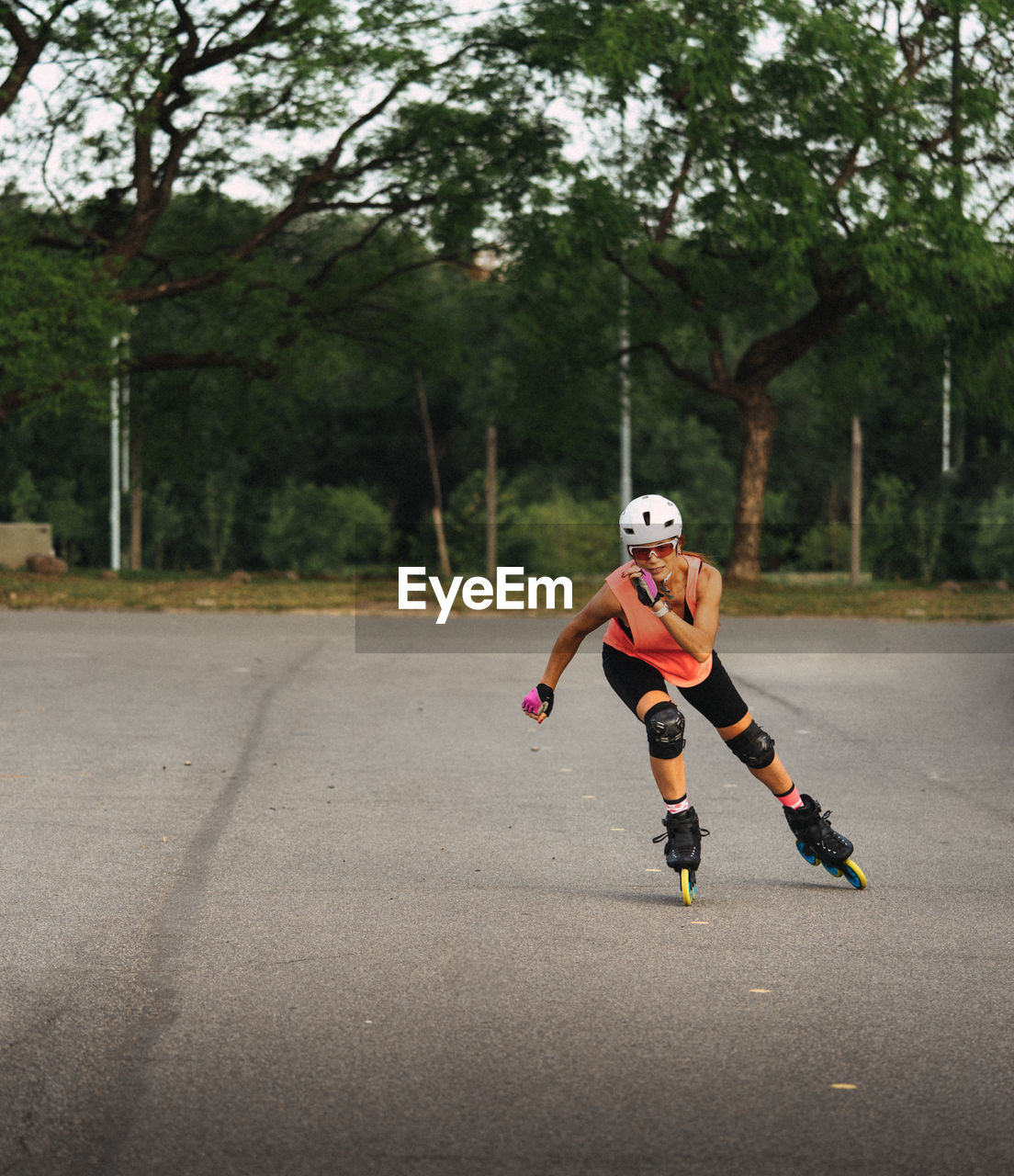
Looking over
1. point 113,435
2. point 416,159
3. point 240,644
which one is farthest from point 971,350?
point 113,435

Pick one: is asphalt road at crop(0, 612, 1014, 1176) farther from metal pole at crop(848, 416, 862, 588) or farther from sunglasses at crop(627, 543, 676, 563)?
metal pole at crop(848, 416, 862, 588)

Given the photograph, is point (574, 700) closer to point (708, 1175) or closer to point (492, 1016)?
point (492, 1016)

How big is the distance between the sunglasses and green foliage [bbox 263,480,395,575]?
39.5 metres

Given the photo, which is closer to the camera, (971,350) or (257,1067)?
(257,1067)

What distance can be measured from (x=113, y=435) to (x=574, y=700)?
31.0 metres

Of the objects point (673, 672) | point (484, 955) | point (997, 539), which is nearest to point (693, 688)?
point (673, 672)

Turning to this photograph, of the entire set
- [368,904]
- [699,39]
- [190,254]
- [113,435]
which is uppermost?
[699,39]

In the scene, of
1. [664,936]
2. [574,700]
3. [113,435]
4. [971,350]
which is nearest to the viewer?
[664,936]

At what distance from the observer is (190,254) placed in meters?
29.7

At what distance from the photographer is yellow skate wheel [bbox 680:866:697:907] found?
6.11m

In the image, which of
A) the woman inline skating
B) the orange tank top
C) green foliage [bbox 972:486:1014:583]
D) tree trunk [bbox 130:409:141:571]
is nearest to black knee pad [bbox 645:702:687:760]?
the woman inline skating

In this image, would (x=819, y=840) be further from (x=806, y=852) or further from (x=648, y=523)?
(x=648, y=523)

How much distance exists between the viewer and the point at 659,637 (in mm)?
6336

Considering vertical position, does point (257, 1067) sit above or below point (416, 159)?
below
